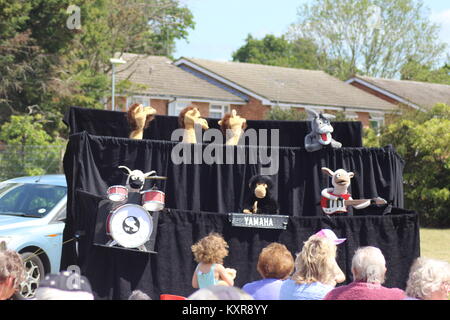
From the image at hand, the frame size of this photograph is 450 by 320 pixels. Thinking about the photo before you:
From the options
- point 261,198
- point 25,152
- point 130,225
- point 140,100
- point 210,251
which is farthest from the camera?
point 140,100

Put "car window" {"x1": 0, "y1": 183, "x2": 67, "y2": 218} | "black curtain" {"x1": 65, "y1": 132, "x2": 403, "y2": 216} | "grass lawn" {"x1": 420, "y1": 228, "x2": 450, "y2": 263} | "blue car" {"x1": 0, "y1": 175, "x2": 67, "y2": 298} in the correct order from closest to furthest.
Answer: "black curtain" {"x1": 65, "y1": 132, "x2": 403, "y2": 216} → "blue car" {"x1": 0, "y1": 175, "x2": 67, "y2": 298} → "car window" {"x1": 0, "y1": 183, "x2": 67, "y2": 218} → "grass lawn" {"x1": 420, "y1": 228, "x2": 450, "y2": 263}

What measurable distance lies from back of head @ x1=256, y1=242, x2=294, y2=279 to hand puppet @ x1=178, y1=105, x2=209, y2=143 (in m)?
2.82

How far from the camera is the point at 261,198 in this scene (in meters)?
6.08

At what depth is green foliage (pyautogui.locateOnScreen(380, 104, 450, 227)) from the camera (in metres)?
14.1

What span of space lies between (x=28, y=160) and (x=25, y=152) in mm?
208

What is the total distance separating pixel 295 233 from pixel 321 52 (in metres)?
42.3

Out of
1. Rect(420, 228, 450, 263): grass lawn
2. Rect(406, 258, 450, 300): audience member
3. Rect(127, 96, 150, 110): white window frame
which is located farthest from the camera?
Rect(127, 96, 150, 110): white window frame

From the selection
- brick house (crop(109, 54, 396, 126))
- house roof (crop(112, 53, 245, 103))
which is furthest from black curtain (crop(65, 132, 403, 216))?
house roof (crop(112, 53, 245, 103))

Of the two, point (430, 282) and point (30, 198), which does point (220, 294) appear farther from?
point (30, 198)

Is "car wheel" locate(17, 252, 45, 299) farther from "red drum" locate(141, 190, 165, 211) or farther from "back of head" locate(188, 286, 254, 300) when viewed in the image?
"back of head" locate(188, 286, 254, 300)

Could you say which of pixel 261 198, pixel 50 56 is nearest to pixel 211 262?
pixel 261 198

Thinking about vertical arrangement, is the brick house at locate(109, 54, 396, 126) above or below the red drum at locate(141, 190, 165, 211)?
above

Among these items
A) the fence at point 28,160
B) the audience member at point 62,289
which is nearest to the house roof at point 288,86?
the fence at point 28,160

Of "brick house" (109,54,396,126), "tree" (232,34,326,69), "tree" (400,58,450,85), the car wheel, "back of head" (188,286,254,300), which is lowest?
the car wheel
